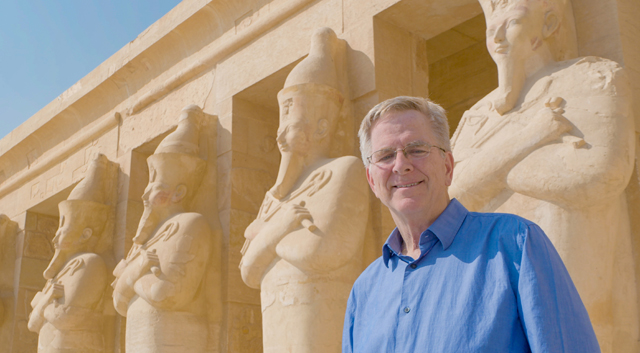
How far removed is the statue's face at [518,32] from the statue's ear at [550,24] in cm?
2

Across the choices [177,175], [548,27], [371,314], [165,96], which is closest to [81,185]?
[165,96]

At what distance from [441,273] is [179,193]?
3.81 m

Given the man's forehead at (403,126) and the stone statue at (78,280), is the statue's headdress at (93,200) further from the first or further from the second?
the man's forehead at (403,126)

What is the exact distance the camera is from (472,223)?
1389mm

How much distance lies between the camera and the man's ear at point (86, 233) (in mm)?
5816

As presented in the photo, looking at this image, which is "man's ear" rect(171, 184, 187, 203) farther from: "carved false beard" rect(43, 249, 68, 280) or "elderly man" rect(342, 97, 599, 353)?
"elderly man" rect(342, 97, 599, 353)

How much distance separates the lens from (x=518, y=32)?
310 centimetres

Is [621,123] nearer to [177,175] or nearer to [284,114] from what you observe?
[284,114]

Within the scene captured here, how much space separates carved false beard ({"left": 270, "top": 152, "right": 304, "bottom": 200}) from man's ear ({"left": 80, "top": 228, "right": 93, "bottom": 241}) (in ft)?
8.30

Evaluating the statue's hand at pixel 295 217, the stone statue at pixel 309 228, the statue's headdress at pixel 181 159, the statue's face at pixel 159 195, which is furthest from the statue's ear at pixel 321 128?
Answer: the statue's face at pixel 159 195

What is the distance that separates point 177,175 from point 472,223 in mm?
3746

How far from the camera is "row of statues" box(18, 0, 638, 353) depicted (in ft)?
8.84

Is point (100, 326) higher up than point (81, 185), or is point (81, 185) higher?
point (81, 185)

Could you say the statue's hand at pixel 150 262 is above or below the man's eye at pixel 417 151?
above
